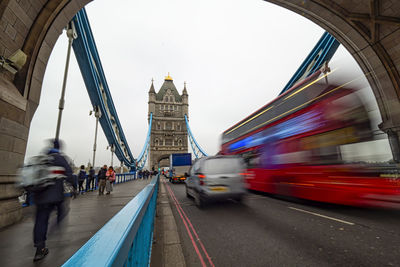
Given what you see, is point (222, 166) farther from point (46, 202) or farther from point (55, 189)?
point (46, 202)

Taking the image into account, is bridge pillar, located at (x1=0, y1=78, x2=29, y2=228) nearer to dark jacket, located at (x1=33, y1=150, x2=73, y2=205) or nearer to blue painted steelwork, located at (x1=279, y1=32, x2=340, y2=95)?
dark jacket, located at (x1=33, y1=150, x2=73, y2=205)

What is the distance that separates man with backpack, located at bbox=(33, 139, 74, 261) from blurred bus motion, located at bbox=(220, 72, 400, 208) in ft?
19.3

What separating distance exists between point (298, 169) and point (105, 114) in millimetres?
18030

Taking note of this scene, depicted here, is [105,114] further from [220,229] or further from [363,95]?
[363,95]

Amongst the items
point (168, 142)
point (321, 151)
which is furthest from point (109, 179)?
point (168, 142)

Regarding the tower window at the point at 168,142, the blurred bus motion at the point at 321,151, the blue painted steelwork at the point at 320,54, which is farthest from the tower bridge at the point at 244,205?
the tower window at the point at 168,142

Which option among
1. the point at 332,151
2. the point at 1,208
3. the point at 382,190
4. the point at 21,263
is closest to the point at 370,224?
the point at 382,190

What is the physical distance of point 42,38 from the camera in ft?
16.4

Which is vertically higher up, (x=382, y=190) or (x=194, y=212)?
(x=382, y=190)

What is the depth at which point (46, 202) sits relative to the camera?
8.87ft

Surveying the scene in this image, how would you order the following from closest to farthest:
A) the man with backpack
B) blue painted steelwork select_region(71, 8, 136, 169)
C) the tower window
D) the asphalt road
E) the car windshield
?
the asphalt road → the man with backpack → the car windshield → blue painted steelwork select_region(71, 8, 136, 169) → the tower window

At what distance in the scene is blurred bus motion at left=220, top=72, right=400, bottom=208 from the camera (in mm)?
4113

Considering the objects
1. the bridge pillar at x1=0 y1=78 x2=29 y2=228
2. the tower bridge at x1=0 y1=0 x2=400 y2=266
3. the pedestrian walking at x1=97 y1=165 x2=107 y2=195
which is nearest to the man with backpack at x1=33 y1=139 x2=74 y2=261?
the tower bridge at x1=0 y1=0 x2=400 y2=266

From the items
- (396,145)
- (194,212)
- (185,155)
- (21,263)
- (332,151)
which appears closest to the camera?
(21,263)
